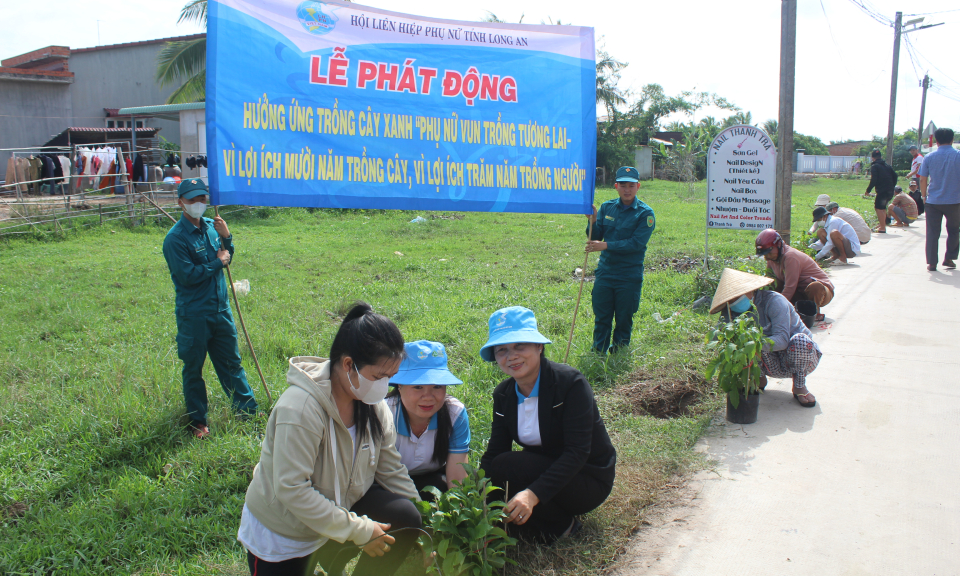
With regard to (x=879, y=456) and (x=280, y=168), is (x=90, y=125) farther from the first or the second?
(x=879, y=456)

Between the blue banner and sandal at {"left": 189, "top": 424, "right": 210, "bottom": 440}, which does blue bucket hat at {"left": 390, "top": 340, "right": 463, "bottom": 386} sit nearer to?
the blue banner

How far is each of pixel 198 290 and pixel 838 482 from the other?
152 inches

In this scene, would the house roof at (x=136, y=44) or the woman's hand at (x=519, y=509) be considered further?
the house roof at (x=136, y=44)

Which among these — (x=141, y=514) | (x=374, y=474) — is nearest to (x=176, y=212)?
(x=141, y=514)

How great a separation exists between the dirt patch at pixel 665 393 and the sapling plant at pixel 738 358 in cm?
44

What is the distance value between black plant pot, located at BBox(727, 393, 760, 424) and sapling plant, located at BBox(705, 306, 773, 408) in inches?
1.4

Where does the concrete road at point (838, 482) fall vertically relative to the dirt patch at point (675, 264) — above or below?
below

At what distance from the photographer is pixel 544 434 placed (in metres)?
2.84

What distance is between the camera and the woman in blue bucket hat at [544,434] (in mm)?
2707

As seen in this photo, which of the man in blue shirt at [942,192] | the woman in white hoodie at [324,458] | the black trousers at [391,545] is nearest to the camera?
the woman in white hoodie at [324,458]

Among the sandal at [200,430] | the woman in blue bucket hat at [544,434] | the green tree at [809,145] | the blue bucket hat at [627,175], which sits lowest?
the sandal at [200,430]

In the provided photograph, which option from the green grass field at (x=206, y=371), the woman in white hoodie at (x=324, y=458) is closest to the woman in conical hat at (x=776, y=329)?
the green grass field at (x=206, y=371)

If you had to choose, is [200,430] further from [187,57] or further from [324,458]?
[187,57]

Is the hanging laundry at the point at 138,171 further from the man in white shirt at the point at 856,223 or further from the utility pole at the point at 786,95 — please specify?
the man in white shirt at the point at 856,223
